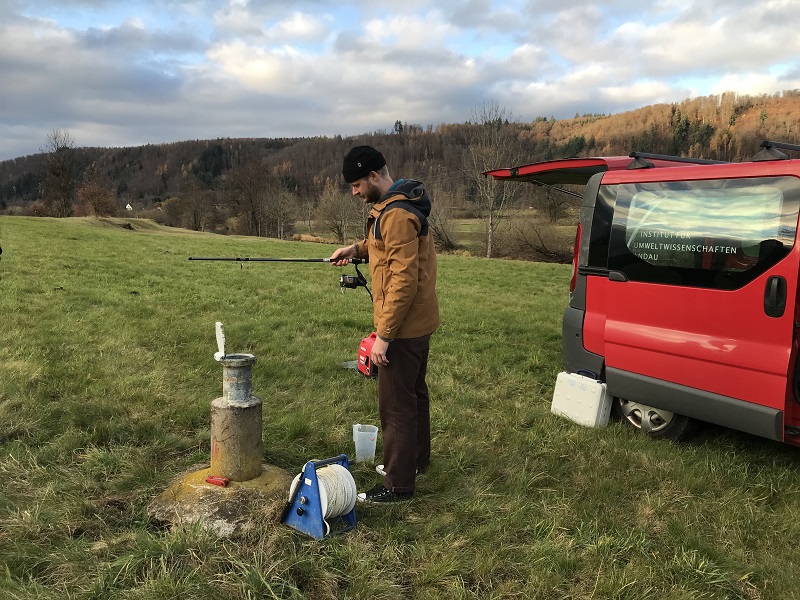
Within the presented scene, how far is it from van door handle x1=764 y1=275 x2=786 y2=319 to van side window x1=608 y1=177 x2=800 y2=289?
0.12 meters

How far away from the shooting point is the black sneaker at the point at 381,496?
353cm

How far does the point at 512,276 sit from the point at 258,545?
594 inches

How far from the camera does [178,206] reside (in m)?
79.6

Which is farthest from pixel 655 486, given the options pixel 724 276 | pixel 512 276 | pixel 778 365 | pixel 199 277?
pixel 512 276

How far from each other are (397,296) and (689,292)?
2.28 meters

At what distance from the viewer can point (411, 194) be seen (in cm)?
330

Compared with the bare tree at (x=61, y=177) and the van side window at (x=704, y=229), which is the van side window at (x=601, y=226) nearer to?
the van side window at (x=704, y=229)

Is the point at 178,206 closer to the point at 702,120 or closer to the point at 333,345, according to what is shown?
the point at 702,120

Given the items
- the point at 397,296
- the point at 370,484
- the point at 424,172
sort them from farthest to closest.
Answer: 1. the point at 424,172
2. the point at 370,484
3. the point at 397,296

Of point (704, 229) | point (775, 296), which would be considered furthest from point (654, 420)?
point (704, 229)

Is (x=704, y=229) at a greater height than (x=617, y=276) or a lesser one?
greater

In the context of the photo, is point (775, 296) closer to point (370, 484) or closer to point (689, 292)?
point (689, 292)

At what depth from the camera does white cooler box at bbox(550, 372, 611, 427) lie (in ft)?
15.8

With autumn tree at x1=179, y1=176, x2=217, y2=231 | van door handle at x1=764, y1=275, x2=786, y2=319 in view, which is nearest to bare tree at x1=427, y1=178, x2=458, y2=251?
van door handle at x1=764, y1=275, x2=786, y2=319
